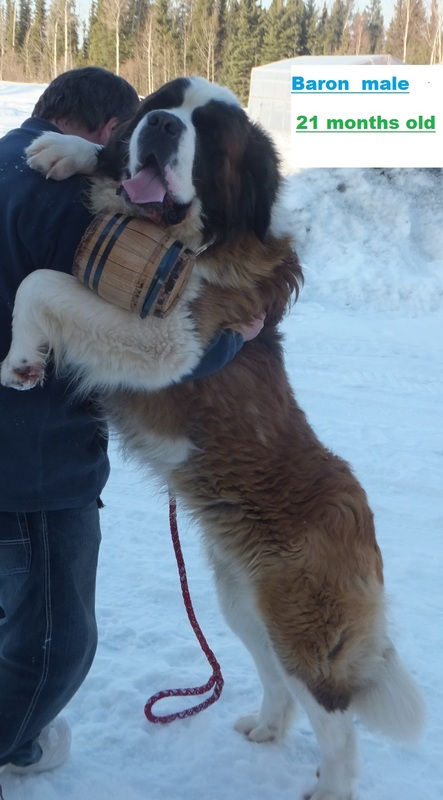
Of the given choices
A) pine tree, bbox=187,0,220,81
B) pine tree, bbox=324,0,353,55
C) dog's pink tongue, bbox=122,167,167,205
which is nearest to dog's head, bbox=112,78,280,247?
dog's pink tongue, bbox=122,167,167,205

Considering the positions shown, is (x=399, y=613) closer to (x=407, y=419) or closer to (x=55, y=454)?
(x=55, y=454)

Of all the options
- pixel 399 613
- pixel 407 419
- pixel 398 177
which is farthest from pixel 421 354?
pixel 398 177

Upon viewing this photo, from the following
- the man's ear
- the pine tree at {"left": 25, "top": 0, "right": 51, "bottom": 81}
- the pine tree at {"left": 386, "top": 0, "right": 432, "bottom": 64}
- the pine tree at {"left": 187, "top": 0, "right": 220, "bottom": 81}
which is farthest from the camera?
the pine tree at {"left": 25, "top": 0, "right": 51, "bottom": 81}

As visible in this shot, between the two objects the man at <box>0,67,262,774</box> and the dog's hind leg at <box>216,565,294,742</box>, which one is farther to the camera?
the dog's hind leg at <box>216,565,294,742</box>

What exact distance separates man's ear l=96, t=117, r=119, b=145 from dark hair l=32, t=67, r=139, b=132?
0.01m

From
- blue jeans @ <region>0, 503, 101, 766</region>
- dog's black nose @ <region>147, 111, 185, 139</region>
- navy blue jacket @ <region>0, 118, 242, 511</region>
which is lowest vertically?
blue jeans @ <region>0, 503, 101, 766</region>

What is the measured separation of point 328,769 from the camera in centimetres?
221

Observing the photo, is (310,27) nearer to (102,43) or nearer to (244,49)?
(244,49)

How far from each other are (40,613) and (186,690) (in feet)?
2.89

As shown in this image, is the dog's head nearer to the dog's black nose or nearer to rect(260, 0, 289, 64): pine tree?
the dog's black nose

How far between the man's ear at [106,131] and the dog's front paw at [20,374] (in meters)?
0.82

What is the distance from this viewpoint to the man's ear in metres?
2.27

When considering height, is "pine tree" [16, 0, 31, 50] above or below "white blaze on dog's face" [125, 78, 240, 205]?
above

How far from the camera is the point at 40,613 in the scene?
6.36ft
